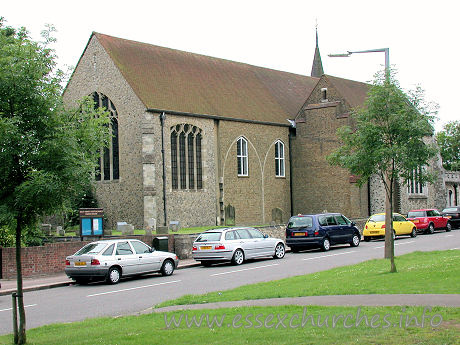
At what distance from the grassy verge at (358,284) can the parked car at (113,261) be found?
5.89m

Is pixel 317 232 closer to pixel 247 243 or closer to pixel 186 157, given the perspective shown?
pixel 247 243

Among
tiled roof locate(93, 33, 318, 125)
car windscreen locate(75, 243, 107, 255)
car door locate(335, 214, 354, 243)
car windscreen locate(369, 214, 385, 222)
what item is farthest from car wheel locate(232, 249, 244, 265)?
tiled roof locate(93, 33, 318, 125)

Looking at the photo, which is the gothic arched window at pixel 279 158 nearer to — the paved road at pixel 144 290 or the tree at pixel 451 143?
the paved road at pixel 144 290

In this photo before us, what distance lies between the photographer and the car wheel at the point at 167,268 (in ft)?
64.3

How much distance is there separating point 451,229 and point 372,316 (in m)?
34.0

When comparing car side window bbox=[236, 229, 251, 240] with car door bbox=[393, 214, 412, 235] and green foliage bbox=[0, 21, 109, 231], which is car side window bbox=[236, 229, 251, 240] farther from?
green foliage bbox=[0, 21, 109, 231]

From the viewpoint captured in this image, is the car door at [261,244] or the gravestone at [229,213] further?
the gravestone at [229,213]

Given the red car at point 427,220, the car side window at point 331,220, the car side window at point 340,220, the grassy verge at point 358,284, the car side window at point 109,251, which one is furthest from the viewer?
the red car at point 427,220

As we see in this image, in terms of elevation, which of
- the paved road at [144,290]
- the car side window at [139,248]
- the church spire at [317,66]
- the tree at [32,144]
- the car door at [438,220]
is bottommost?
the paved road at [144,290]

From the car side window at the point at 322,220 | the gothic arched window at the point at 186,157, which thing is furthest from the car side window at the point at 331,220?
the gothic arched window at the point at 186,157

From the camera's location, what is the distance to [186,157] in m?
38.0

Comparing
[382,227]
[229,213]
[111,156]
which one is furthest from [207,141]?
[382,227]

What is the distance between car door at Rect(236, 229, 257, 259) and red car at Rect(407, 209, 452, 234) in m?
15.8

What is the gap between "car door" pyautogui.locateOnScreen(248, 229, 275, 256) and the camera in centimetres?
2267
